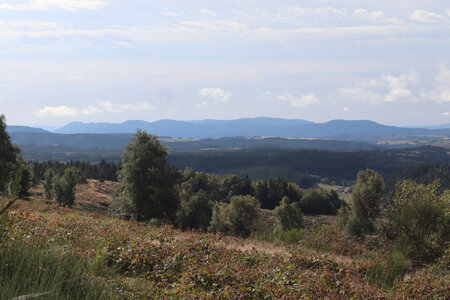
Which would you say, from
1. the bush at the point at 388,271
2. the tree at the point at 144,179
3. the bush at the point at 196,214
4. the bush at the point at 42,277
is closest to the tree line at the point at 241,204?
the tree at the point at 144,179

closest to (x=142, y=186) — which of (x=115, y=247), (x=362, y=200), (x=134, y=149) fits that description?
(x=134, y=149)

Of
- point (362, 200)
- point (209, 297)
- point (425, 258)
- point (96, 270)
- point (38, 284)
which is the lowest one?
point (362, 200)

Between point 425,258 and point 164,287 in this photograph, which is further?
point 425,258

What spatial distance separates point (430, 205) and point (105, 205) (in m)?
92.3

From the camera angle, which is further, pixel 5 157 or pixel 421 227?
pixel 5 157

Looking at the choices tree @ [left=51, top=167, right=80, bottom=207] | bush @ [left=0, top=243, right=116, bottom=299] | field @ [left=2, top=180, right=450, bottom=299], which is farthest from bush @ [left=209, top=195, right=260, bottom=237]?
bush @ [left=0, top=243, right=116, bottom=299]

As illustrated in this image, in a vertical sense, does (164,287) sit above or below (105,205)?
above

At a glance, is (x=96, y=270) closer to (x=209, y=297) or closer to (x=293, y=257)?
(x=209, y=297)

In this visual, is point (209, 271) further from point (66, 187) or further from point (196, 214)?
point (196, 214)

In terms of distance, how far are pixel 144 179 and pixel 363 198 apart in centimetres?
3538

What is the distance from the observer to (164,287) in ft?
A: 25.9

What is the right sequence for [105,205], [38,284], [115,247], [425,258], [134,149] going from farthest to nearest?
[105,205] < [134,149] < [425,258] < [115,247] < [38,284]

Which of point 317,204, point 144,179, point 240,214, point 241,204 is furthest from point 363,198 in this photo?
point 317,204

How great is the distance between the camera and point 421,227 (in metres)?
14.5
